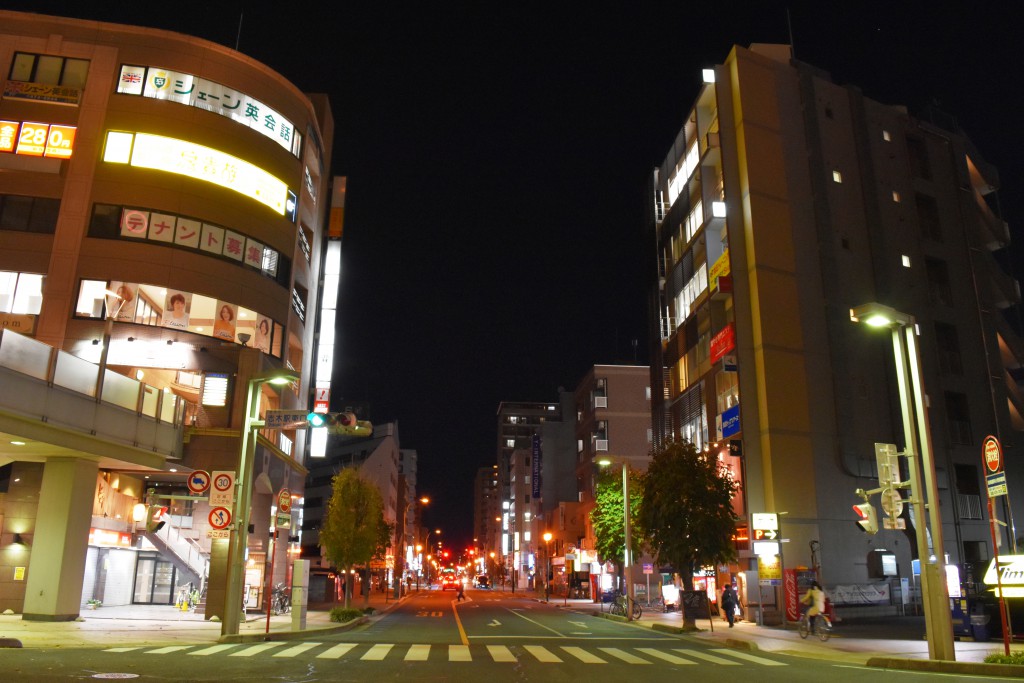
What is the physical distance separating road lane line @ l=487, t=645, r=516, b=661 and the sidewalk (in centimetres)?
712

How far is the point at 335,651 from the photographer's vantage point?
1812 cm

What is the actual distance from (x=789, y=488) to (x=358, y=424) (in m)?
22.7

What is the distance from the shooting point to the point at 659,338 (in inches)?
2014

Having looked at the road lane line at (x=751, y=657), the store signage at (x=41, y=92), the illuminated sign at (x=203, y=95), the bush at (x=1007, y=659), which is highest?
the illuminated sign at (x=203, y=95)

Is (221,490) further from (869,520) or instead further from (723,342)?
(723,342)

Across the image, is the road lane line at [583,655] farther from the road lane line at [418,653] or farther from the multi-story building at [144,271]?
the multi-story building at [144,271]

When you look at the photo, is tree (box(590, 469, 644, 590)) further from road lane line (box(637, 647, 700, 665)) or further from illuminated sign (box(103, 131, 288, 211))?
illuminated sign (box(103, 131, 288, 211))

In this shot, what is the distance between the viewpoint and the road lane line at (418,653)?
16.5 metres

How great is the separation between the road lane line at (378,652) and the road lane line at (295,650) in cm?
162

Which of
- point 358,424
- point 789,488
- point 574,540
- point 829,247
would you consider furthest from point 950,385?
point 574,540

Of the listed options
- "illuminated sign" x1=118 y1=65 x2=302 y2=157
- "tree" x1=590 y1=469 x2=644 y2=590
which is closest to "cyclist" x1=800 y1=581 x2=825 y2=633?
"tree" x1=590 y1=469 x2=644 y2=590

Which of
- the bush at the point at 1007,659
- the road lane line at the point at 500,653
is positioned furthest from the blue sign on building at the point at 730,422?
the bush at the point at 1007,659

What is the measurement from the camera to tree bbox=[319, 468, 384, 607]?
41.7 meters

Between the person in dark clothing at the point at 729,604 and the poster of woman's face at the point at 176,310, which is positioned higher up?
the poster of woman's face at the point at 176,310
